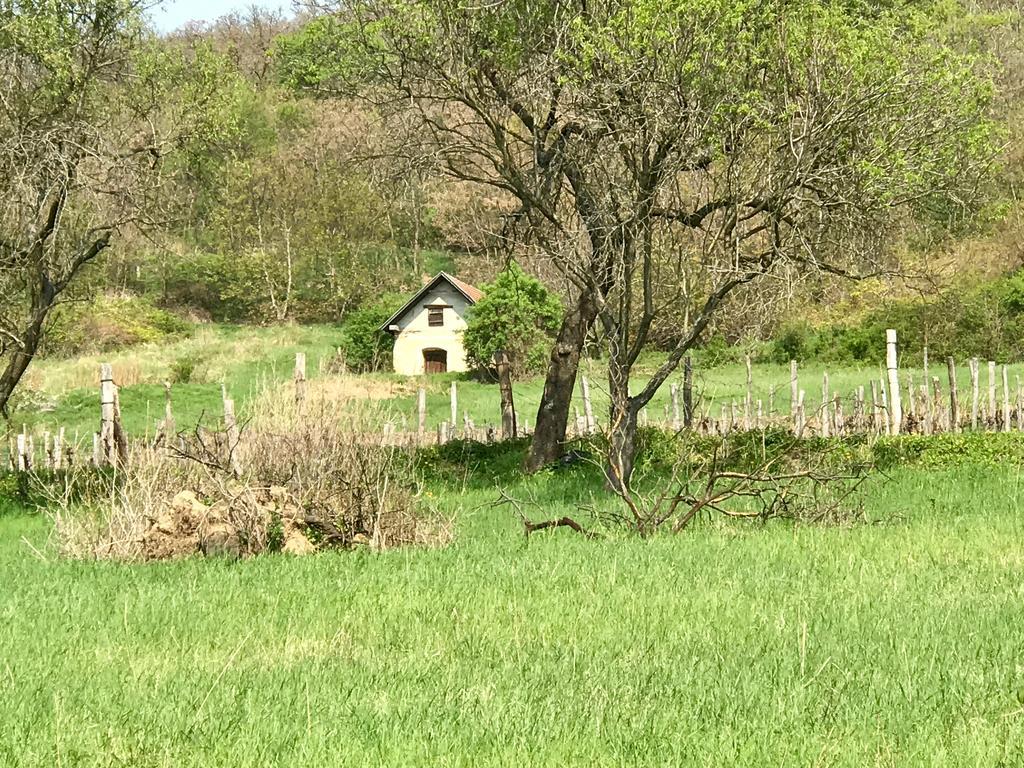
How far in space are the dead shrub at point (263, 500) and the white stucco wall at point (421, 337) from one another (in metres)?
37.8

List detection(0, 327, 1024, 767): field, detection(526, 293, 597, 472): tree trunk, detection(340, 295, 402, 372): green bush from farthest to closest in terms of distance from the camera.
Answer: detection(340, 295, 402, 372): green bush < detection(526, 293, 597, 472): tree trunk < detection(0, 327, 1024, 767): field

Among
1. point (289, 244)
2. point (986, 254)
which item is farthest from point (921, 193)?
point (289, 244)

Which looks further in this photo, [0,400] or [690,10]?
[0,400]

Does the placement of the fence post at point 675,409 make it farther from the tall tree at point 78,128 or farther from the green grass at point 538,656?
the green grass at point 538,656

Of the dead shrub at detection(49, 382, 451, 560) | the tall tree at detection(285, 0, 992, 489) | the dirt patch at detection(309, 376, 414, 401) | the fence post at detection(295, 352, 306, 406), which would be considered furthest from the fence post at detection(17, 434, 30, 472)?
the dead shrub at detection(49, 382, 451, 560)

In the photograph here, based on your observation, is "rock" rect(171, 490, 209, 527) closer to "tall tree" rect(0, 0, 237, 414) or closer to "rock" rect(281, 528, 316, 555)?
"rock" rect(281, 528, 316, 555)

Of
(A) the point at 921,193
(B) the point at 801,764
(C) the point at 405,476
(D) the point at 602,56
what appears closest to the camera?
(B) the point at 801,764

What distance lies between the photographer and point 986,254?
50.6 metres

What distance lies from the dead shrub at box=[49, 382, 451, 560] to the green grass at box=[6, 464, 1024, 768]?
74cm

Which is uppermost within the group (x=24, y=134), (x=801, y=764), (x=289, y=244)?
(x=289, y=244)

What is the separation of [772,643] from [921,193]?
40.6 ft

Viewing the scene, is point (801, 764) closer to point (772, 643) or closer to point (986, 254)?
point (772, 643)

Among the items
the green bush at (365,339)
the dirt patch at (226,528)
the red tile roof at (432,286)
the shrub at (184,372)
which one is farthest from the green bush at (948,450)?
the red tile roof at (432,286)

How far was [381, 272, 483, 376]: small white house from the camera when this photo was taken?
5025 centimetres
